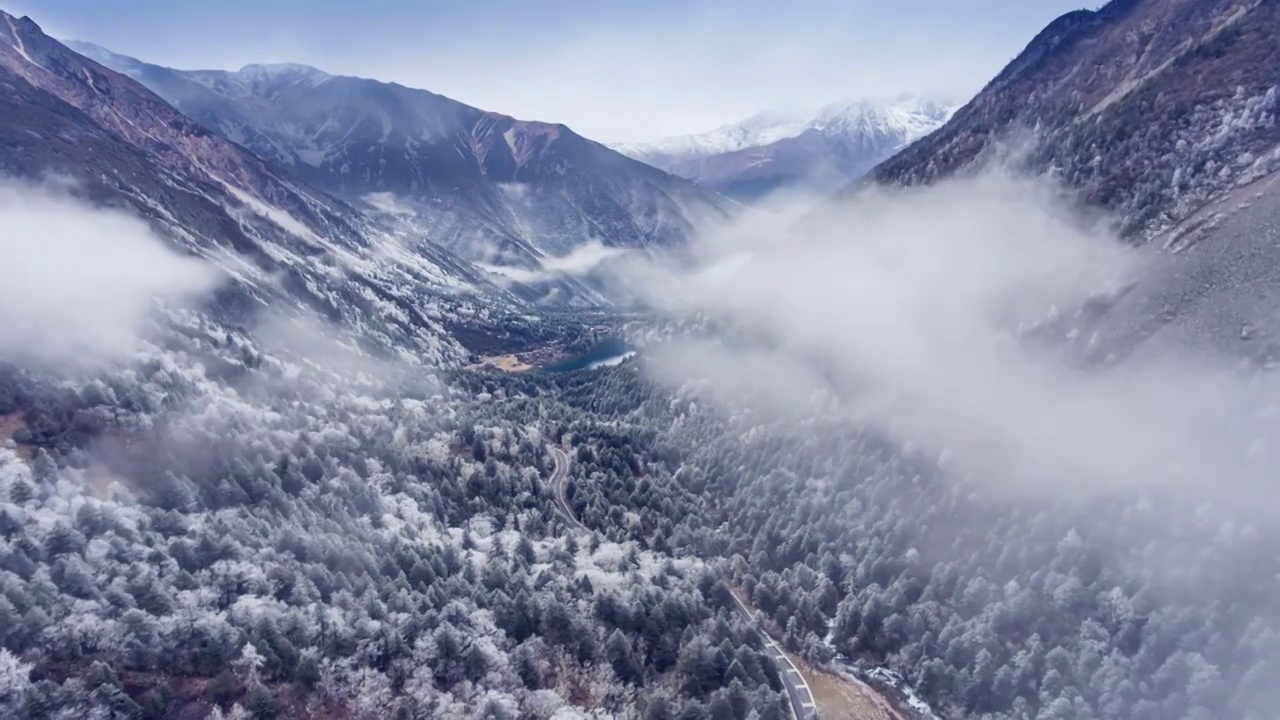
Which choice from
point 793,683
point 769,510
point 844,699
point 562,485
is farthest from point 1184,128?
point 562,485

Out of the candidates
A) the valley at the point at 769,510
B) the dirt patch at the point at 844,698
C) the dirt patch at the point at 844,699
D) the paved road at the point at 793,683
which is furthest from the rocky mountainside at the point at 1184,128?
the paved road at the point at 793,683

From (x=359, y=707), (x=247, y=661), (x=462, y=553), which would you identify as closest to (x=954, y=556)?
(x=462, y=553)

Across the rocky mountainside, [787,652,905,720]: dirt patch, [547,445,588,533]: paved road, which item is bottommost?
[787,652,905,720]: dirt patch

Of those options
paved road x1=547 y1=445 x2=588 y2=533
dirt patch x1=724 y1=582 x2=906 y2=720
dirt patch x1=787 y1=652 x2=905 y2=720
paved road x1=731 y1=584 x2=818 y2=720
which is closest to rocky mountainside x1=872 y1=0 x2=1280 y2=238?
dirt patch x1=724 y1=582 x2=906 y2=720

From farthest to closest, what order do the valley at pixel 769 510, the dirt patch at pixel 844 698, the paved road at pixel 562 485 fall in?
the paved road at pixel 562 485 < the dirt patch at pixel 844 698 < the valley at pixel 769 510

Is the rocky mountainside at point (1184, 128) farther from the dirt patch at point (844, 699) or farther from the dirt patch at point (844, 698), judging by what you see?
the dirt patch at point (844, 699)

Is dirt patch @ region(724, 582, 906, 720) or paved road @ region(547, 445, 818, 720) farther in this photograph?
paved road @ region(547, 445, 818, 720)

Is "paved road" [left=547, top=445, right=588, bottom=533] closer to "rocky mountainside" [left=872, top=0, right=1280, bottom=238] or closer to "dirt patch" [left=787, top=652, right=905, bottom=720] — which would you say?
"dirt patch" [left=787, top=652, right=905, bottom=720]

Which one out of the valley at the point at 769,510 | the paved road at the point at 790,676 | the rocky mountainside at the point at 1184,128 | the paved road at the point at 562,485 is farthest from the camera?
the paved road at the point at 562,485

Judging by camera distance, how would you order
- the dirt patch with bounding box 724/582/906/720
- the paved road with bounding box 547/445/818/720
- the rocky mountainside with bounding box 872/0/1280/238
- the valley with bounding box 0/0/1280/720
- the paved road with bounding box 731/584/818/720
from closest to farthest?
the valley with bounding box 0/0/1280/720 → the paved road with bounding box 731/584/818/720 → the dirt patch with bounding box 724/582/906/720 → the paved road with bounding box 547/445/818/720 → the rocky mountainside with bounding box 872/0/1280/238

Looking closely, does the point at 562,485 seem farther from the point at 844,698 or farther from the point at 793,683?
the point at 844,698

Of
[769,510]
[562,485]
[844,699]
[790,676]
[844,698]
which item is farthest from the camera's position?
[562,485]

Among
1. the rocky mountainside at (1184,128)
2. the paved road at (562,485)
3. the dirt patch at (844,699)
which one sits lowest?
the dirt patch at (844,699)
